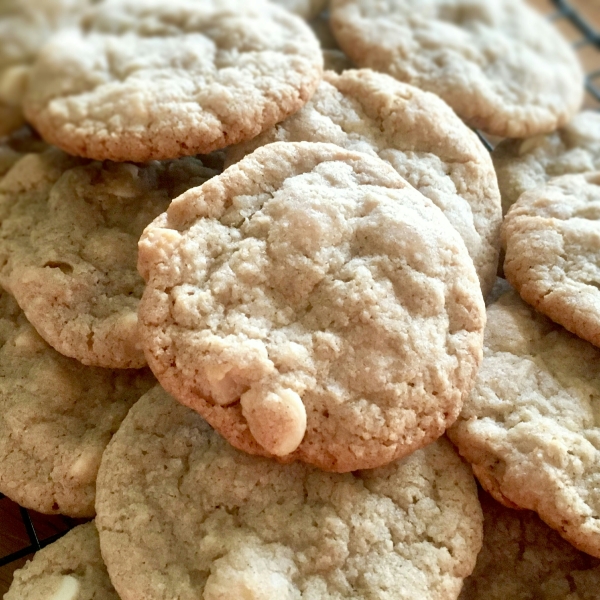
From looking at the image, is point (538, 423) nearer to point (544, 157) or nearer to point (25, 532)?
point (544, 157)

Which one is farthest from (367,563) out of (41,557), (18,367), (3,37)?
(3,37)

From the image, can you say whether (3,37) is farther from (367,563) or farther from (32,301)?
(367,563)

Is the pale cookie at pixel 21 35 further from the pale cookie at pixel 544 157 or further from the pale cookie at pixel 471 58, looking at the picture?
the pale cookie at pixel 544 157

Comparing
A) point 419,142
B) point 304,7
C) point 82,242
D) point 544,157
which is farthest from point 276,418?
point 304,7

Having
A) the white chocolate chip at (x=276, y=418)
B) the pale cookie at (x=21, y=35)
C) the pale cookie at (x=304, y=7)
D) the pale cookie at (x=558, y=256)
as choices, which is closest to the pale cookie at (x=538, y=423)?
the pale cookie at (x=558, y=256)

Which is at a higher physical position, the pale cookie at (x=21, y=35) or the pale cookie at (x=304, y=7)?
the pale cookie at (x=304, y=7)
